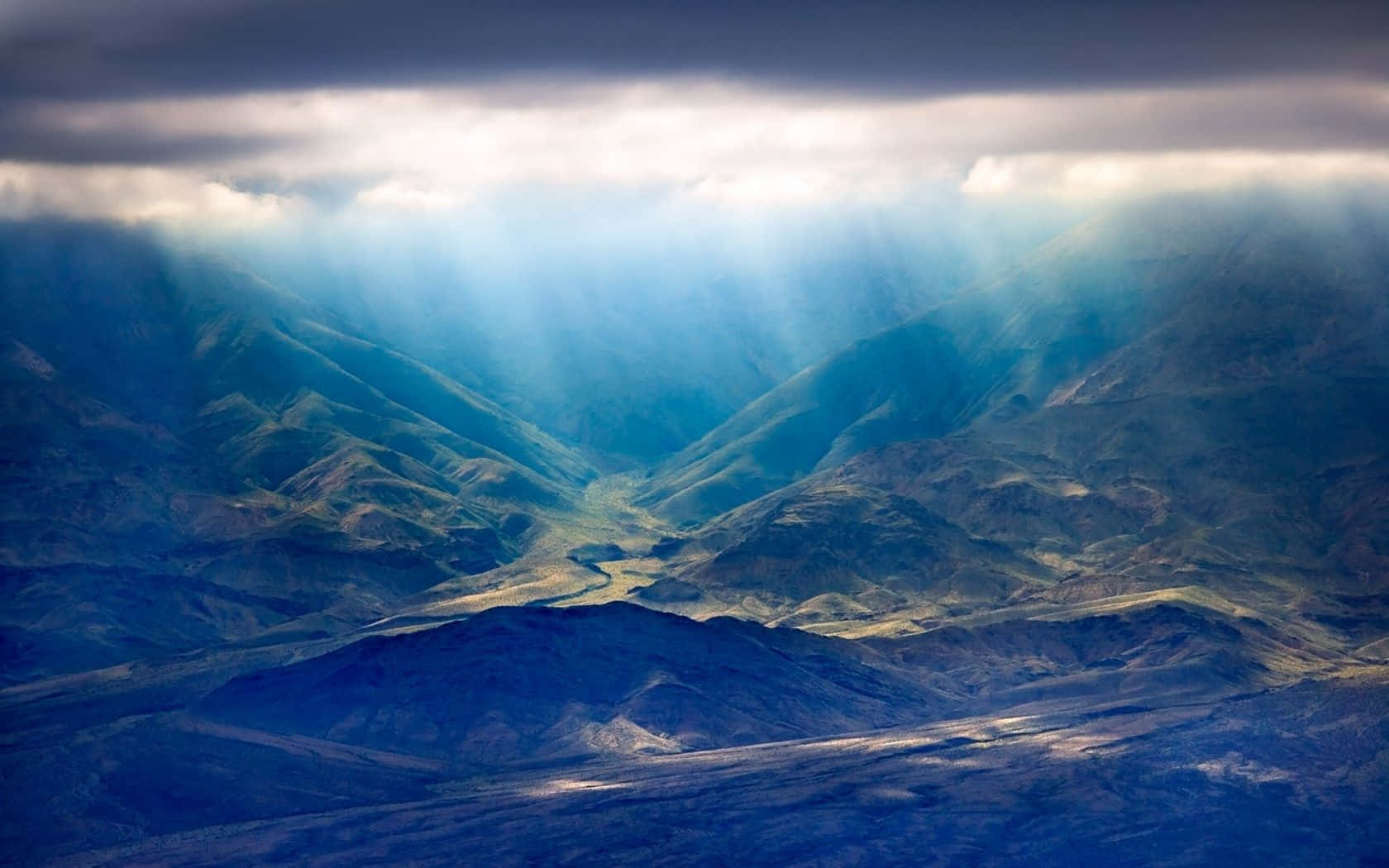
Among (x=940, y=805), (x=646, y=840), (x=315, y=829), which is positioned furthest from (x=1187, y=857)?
(x=315, y=829)

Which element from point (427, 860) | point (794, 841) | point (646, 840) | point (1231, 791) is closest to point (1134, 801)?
point (1231, 791)

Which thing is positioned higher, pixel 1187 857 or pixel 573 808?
pixel 573 808

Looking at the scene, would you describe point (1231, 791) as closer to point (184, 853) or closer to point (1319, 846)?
point (1319, 846)

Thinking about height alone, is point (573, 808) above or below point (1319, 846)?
above

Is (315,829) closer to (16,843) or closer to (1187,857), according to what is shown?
(16,843)

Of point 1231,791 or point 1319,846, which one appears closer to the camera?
point 1319,846

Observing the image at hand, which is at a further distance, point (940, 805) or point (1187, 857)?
point (940, 805)

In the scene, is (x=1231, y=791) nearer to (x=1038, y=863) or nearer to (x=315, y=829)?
(x=1038, y=863)

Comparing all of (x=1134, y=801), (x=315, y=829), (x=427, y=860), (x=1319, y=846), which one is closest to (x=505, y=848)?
(x=427, y=860)
